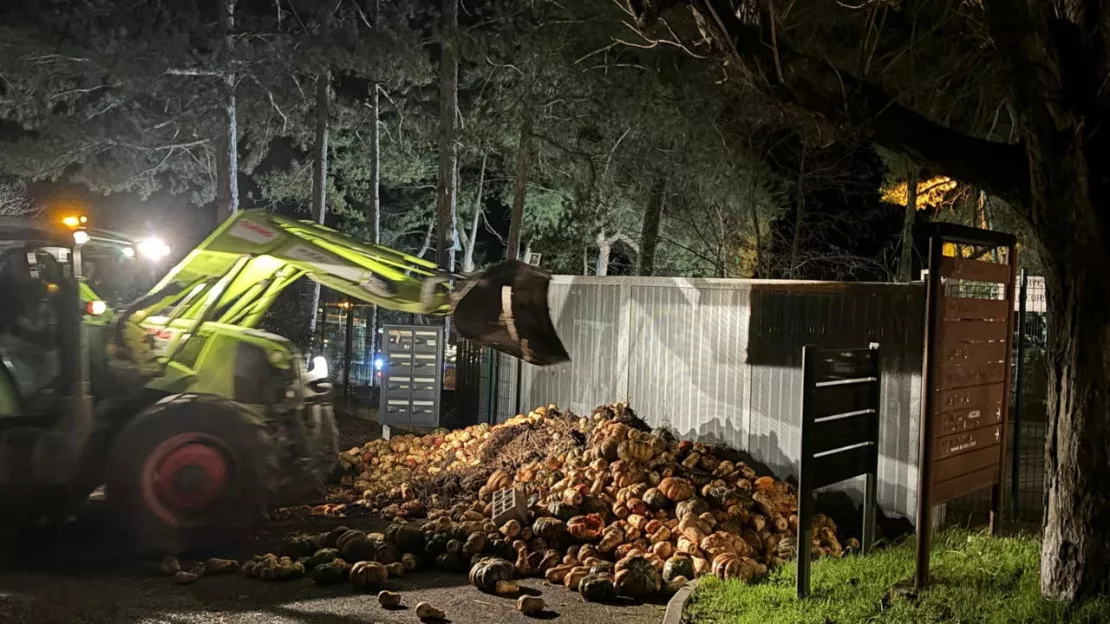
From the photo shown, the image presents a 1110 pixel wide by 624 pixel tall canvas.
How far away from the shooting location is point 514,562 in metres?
8.23

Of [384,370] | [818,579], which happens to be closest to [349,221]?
[384,370]

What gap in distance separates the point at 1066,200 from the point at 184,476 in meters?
7.27

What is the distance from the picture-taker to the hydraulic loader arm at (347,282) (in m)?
8.52

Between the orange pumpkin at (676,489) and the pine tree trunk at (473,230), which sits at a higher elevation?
the pine tree trunk at (473,230)

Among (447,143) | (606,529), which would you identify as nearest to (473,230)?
(447,143)

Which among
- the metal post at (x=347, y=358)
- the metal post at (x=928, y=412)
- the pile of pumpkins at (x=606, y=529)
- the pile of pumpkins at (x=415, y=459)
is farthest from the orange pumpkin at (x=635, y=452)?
the metal post at (x=347, y=358)

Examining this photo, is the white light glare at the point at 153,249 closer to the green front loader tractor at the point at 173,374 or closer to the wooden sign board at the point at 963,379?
the green front loader tractor at the point at 173,374

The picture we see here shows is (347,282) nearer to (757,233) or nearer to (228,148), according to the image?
(757,233)

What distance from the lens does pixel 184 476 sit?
27.9 feet

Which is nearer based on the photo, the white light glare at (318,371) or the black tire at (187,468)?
the black tire at (187,468)

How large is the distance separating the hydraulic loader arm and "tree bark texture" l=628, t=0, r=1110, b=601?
341 cm

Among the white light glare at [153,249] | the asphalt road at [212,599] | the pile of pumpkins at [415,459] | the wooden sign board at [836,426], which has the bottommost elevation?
the asphalt road at [212,599]

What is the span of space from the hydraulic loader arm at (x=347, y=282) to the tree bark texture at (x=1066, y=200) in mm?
3415

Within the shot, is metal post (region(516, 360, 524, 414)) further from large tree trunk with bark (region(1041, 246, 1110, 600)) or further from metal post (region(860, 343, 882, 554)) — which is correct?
large tree trunk with bark (region(1041, 246, 1110, 600))
